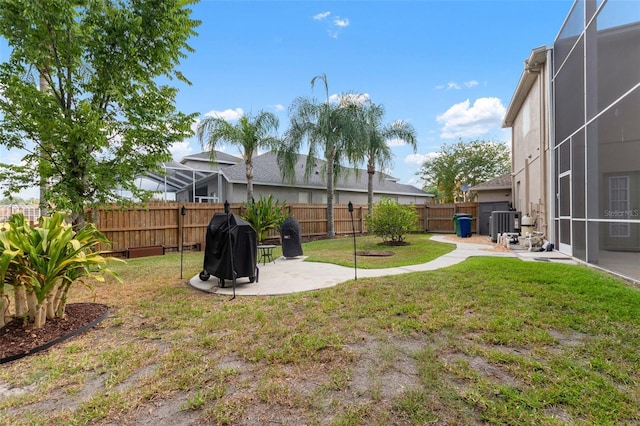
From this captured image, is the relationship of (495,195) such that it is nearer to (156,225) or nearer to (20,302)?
(156,225)

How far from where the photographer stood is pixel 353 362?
285 cm

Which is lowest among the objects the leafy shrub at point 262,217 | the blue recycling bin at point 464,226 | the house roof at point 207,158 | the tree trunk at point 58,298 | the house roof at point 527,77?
the tree trunk at point 58,298

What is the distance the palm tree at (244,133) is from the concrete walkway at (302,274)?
646cm

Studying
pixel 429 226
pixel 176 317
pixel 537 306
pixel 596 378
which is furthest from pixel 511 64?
pixel 176 317

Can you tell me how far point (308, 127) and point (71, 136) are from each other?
32.1 ft

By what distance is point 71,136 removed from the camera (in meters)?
5.84

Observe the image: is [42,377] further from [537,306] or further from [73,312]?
[537,306]

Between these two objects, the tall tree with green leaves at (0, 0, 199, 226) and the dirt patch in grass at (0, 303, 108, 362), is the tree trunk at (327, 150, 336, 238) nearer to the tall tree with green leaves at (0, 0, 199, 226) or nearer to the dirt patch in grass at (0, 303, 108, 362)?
the tall tree with green leaves at (0, 0, 199, 226)

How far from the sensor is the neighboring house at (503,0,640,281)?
5.28 meters

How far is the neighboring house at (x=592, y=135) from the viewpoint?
5.28 metres

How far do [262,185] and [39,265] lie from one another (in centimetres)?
1362

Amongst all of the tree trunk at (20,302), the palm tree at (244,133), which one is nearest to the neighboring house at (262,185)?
the palm tree at (244,133)

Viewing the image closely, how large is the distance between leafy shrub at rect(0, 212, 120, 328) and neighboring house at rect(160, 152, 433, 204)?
1153cm

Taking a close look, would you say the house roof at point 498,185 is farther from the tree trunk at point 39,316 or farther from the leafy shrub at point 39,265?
the tree trunk at point 39,316
